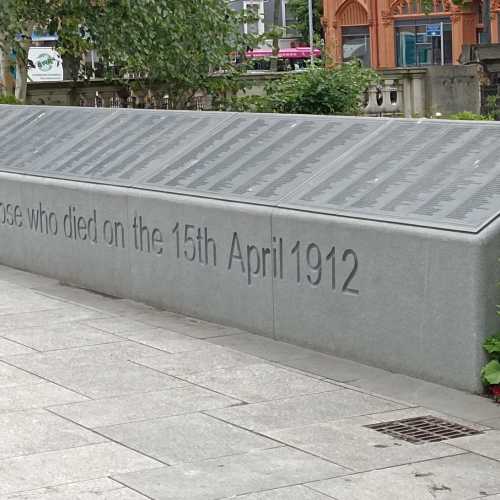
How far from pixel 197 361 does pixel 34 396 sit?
137cm

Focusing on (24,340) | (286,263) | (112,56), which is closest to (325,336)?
(286,263)

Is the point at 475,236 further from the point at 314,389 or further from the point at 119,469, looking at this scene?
the point at 119,469

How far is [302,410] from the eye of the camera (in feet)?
25.7

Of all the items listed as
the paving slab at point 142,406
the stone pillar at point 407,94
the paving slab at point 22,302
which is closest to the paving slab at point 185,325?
the paving slab at point 22,302

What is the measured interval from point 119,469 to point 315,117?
5228mm

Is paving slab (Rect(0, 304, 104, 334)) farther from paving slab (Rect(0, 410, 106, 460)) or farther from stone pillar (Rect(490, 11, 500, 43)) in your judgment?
stone pillar (Rect(490, 11, 500, 43))

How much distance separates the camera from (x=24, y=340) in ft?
32.8

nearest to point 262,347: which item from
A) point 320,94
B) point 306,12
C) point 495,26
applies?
point 320,94

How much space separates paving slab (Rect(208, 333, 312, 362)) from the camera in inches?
369

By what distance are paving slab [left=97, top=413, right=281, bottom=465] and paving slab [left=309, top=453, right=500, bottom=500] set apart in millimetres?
762

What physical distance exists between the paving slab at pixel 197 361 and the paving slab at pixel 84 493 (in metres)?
2.41

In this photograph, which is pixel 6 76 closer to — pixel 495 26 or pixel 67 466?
pixel 67 466

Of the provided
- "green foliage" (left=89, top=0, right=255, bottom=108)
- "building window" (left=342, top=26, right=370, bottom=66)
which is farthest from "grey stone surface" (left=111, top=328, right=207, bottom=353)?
"building window" (left=342, top=26, right=370, bottom=66)

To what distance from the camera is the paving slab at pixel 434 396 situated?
778 centimetres
